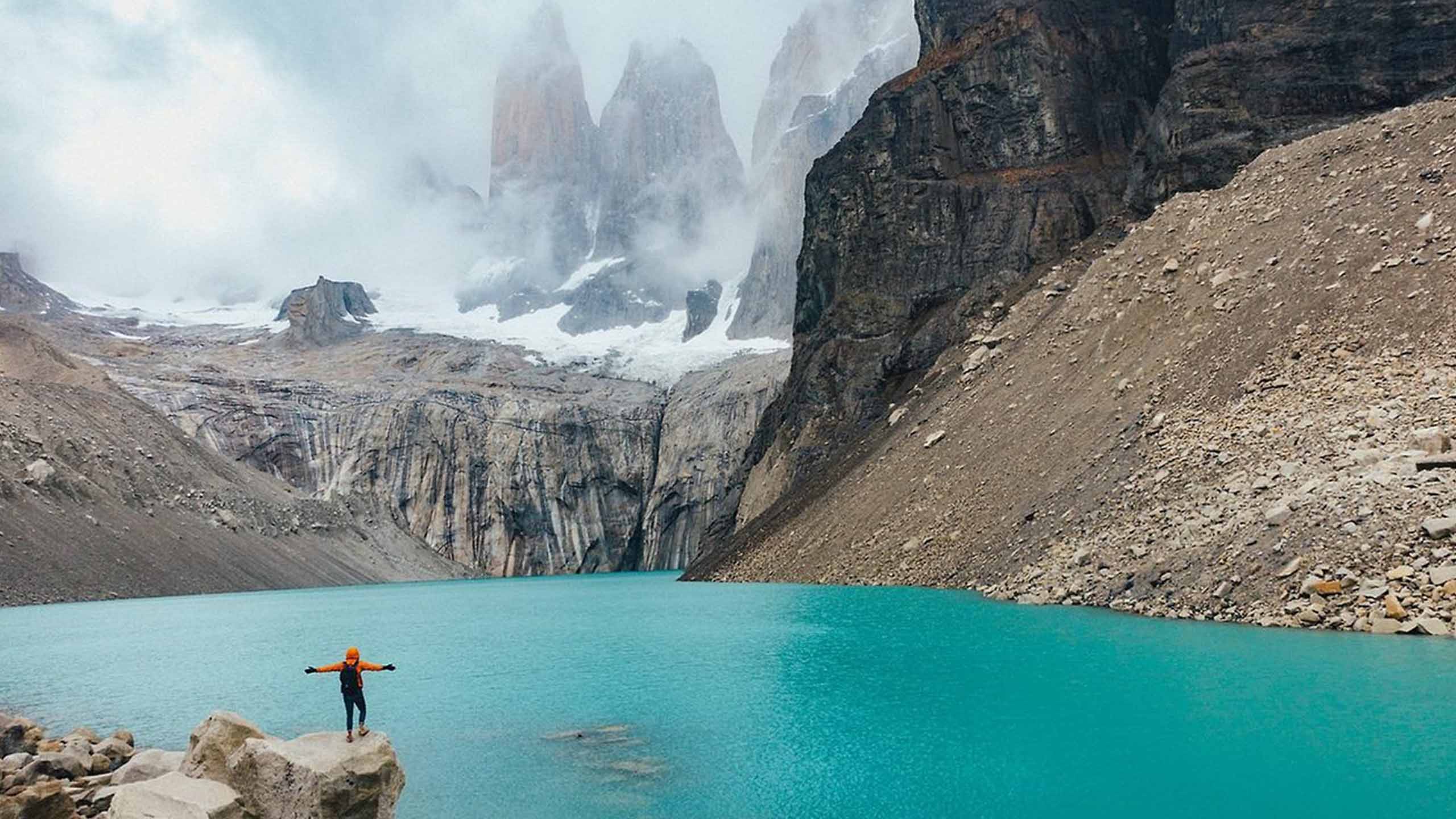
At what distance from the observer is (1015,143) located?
186 feet

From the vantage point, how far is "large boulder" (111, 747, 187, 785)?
37.2ft

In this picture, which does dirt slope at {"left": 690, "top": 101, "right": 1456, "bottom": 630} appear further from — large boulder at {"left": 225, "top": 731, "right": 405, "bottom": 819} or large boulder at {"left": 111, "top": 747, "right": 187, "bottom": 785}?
large boulder at {"left": 111, "top": 747, "right": 187, "bottom": 785}

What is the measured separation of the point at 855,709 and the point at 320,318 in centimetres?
13219

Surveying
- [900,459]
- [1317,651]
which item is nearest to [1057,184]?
[900,459]

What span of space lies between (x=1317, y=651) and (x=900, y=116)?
159 feet

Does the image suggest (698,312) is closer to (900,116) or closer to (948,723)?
(900,116)

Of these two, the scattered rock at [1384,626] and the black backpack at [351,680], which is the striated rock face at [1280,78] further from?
the black backpack at [351,680]

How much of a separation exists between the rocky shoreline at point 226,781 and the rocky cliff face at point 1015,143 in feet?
142

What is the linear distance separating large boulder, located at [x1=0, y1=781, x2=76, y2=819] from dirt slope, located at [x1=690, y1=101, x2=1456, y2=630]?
18.8 m

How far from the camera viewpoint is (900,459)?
1714 inches

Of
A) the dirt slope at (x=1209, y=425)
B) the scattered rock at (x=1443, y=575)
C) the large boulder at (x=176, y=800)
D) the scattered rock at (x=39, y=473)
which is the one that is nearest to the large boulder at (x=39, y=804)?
the large boulder at (x=176, y=800)

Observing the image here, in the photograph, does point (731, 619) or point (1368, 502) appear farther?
point (731, 619)

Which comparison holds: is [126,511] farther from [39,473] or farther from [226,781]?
[226,781]

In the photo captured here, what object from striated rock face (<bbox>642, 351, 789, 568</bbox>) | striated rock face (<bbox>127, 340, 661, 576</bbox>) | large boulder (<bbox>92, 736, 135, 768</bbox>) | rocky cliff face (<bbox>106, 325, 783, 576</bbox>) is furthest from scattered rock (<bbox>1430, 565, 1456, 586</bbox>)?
striated rock face (<bbox>127, 340, 661, 576</bbox>)
